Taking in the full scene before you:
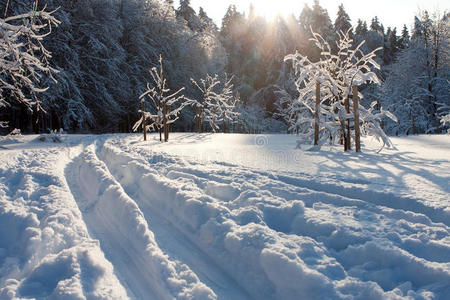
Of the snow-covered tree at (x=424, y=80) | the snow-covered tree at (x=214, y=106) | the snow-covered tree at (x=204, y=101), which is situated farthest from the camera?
the snow-covered tree at (x=424, y=80)

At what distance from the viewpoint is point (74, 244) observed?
2957 millimetres

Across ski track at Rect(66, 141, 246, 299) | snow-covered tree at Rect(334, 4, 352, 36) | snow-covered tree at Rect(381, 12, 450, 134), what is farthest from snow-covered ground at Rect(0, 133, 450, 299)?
snow-covered tree at Rect(334, 4, 352, 36)

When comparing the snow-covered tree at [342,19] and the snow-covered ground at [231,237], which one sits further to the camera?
the snow-covered tree at [342,19]

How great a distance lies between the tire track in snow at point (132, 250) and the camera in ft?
7.77

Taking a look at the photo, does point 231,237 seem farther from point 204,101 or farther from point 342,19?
point 342,19

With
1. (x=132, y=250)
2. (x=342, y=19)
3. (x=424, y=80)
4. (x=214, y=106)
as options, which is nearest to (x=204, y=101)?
(x=214, y=106)

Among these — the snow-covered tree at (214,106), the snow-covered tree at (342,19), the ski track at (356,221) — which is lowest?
the ski track at (356,221)

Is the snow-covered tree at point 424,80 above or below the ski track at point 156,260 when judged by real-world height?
above

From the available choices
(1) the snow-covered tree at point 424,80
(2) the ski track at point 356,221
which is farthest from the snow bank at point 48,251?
(1) the snow-covered tree at point 424,80

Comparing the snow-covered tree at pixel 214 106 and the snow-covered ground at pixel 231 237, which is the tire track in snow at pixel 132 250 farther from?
the snow-covered tree at pixel 214 106

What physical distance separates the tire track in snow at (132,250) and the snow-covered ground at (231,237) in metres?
0.01

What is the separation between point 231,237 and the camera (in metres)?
2.94

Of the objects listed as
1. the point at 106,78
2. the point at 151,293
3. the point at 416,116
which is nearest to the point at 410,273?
the point at 151,293

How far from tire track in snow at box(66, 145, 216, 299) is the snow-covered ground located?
0.01 meters
